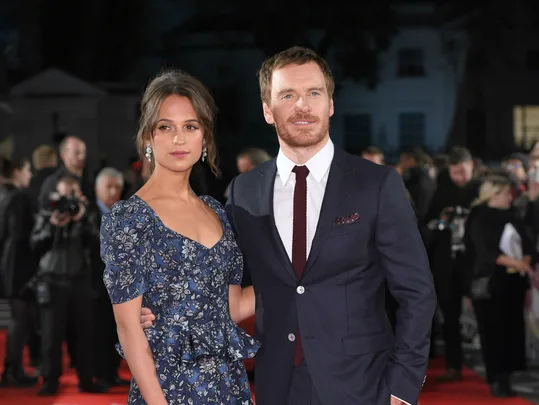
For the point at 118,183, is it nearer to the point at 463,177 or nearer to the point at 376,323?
the point at 463,177

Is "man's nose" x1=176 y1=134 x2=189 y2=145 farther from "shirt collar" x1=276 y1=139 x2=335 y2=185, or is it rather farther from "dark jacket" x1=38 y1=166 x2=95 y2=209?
"dark jacket" x1=38 y1=166 x2=95 y2=209

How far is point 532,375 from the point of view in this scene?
28.0 feet

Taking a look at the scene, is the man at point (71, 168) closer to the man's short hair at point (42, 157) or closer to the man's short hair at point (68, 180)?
the man's short hair at point (68, 180)

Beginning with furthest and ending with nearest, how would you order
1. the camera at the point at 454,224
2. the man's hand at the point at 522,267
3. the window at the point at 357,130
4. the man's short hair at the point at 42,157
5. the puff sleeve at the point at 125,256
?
the window at the point at 357,130
the man's short hair at the point at 42,157
the camera at the point at 454,224
the man's hand at the point at 522,267
the puff sleeve at the point at 125,256

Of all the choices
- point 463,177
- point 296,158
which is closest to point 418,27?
point 463,177

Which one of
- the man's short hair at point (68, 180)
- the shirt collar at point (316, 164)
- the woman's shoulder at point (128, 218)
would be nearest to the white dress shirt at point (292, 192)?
the shirt collar at point (316, 164)

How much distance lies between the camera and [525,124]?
32.6 meters

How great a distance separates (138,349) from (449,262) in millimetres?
5454

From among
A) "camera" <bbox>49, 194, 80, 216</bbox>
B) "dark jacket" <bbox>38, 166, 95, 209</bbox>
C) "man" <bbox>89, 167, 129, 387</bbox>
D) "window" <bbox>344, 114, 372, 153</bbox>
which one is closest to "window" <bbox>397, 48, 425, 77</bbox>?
"window" <bbox>344, 114, 372, 153</bbox>

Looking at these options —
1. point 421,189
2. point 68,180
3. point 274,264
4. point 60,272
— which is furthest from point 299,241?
point 421,189

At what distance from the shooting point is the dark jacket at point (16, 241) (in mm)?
7848

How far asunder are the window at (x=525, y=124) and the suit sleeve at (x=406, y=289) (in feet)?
96.1

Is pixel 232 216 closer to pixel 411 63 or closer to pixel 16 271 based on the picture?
pixel 16 271

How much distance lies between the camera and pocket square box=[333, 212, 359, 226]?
129 inches
